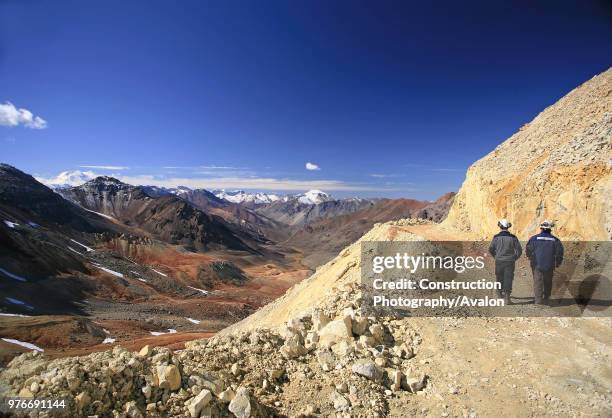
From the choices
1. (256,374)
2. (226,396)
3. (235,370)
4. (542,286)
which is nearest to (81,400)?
(226,396)

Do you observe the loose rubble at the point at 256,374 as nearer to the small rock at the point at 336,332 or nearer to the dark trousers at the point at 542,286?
the small rock at the point at 336,332

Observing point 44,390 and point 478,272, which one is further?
point 478,272

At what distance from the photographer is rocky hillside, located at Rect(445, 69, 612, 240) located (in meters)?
12.0

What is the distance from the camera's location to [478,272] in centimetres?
1278

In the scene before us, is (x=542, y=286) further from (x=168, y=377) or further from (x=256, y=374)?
(x=168, y=377)

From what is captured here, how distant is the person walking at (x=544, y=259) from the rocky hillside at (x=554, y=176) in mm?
3014

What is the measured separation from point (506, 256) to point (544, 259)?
0.84 m

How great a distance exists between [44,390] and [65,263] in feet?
212

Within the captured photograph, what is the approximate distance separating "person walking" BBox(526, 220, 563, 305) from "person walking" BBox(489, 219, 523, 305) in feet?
1.22

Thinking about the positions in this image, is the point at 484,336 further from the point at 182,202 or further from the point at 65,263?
the point at 182,202

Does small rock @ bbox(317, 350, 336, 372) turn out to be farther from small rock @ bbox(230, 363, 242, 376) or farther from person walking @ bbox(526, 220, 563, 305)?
person walking @ bbox(526, 220, 563, 305)

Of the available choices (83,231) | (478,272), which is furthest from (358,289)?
(83,231)

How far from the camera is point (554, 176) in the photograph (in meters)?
13.9

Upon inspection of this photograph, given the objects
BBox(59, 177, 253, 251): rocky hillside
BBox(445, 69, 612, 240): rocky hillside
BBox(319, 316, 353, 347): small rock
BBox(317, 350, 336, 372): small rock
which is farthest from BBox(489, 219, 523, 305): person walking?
BBox(59, 177, 253, 251): rocky hillside
